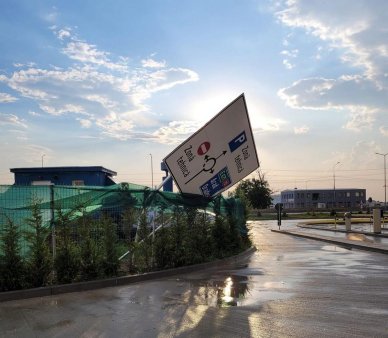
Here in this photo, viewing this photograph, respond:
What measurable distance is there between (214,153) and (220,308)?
29.0ft

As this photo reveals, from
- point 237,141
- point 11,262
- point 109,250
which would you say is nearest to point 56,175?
point 237,141

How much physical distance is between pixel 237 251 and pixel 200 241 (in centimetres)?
313

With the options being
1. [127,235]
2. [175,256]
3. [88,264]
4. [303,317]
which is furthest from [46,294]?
[303,317]

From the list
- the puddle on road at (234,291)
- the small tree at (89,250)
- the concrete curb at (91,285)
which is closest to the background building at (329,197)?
the concrete curb at (91,285)

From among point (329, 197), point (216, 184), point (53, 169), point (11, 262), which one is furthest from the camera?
point (329, 197)

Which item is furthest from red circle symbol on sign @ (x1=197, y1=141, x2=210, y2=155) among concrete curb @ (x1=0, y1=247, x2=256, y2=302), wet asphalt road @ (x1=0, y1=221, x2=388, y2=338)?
wet asphalt road @ (x1=0, y1=221, x2=388, y2=338)

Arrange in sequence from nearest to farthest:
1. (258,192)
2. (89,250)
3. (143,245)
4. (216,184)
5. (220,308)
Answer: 1. (220,308)
2. (89,250)
3. (143,245)
4. (216,184)
5. (258,192)

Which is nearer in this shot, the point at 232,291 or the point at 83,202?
the point at 232,291

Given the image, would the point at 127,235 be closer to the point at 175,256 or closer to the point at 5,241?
the point at 175,256

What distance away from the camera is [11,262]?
991 cm

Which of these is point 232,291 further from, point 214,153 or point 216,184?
point 214,153

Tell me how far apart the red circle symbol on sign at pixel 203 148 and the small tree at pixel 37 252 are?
6895 millimetres

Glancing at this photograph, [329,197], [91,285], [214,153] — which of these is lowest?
[91,285]

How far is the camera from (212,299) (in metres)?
9.33
